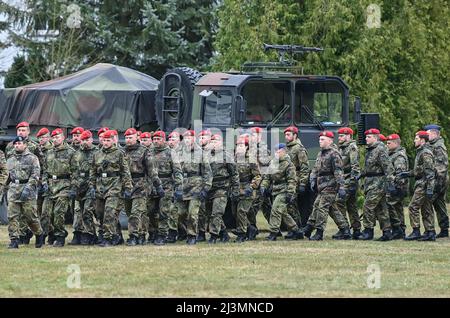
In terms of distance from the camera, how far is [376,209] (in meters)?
20.7

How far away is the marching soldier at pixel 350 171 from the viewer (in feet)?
68.0

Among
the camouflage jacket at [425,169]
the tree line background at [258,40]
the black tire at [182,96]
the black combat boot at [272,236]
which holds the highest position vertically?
the tree line background at [258,40]

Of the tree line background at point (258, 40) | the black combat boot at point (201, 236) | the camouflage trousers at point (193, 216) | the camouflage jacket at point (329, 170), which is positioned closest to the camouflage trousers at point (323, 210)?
the camouflage jacket at point (329, 170)

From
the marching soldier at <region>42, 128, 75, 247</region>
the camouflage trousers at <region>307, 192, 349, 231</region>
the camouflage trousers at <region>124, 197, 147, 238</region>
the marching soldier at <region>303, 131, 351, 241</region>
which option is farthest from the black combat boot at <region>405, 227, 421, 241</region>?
the marching soldier at <region>42, 128, 75, 247</region>

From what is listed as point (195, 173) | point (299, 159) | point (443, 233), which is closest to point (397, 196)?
point (443, 233)

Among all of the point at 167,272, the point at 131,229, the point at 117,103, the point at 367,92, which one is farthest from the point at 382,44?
the point at 167,272

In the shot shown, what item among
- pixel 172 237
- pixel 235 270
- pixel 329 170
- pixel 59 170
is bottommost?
pixel 235 270

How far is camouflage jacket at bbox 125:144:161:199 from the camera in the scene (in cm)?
1950

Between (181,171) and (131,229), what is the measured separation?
1.25 metres

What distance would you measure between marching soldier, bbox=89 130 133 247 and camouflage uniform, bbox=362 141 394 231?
13.1ft

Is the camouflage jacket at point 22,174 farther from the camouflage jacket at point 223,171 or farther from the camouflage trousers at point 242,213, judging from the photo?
the camouflage trousers at point 242,213

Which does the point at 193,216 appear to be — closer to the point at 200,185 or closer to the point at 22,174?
the point at 200,185

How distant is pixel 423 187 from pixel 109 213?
5.05 meters

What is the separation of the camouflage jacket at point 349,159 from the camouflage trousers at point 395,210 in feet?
2.08
